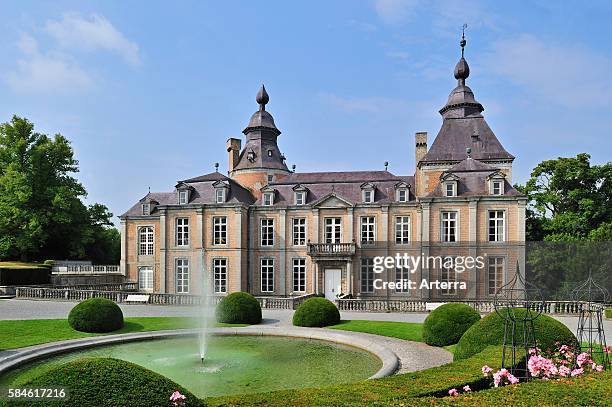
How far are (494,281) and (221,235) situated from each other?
57.6ft

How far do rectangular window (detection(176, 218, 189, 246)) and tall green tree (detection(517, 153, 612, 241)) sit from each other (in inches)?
992

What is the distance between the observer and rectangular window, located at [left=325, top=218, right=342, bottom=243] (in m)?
32.6

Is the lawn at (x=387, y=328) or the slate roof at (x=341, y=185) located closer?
the lawn at (x=387, y=328)

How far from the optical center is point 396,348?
15.0 m

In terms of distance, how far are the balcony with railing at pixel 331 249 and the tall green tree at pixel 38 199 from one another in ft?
71.7

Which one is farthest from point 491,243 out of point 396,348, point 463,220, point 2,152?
point 2,152

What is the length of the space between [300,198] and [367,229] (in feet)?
16.4

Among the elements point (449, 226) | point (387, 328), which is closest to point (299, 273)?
point (449, 226)

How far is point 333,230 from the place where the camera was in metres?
32.7

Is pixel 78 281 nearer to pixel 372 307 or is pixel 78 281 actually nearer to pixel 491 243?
pixel 372 307

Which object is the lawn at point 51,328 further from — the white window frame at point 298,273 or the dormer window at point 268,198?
the dormer window at point 268,198

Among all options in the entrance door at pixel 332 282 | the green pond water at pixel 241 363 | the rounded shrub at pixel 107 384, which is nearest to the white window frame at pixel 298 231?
the entrance door at pixel 332 282

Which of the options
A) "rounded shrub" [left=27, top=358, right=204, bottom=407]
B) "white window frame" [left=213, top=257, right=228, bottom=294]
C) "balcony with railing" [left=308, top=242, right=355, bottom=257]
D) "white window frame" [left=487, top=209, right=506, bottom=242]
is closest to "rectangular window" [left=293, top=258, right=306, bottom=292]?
"balcony with railing" [left=308, top=242, right=355, bottom=257]

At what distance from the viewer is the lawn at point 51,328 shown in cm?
1570
